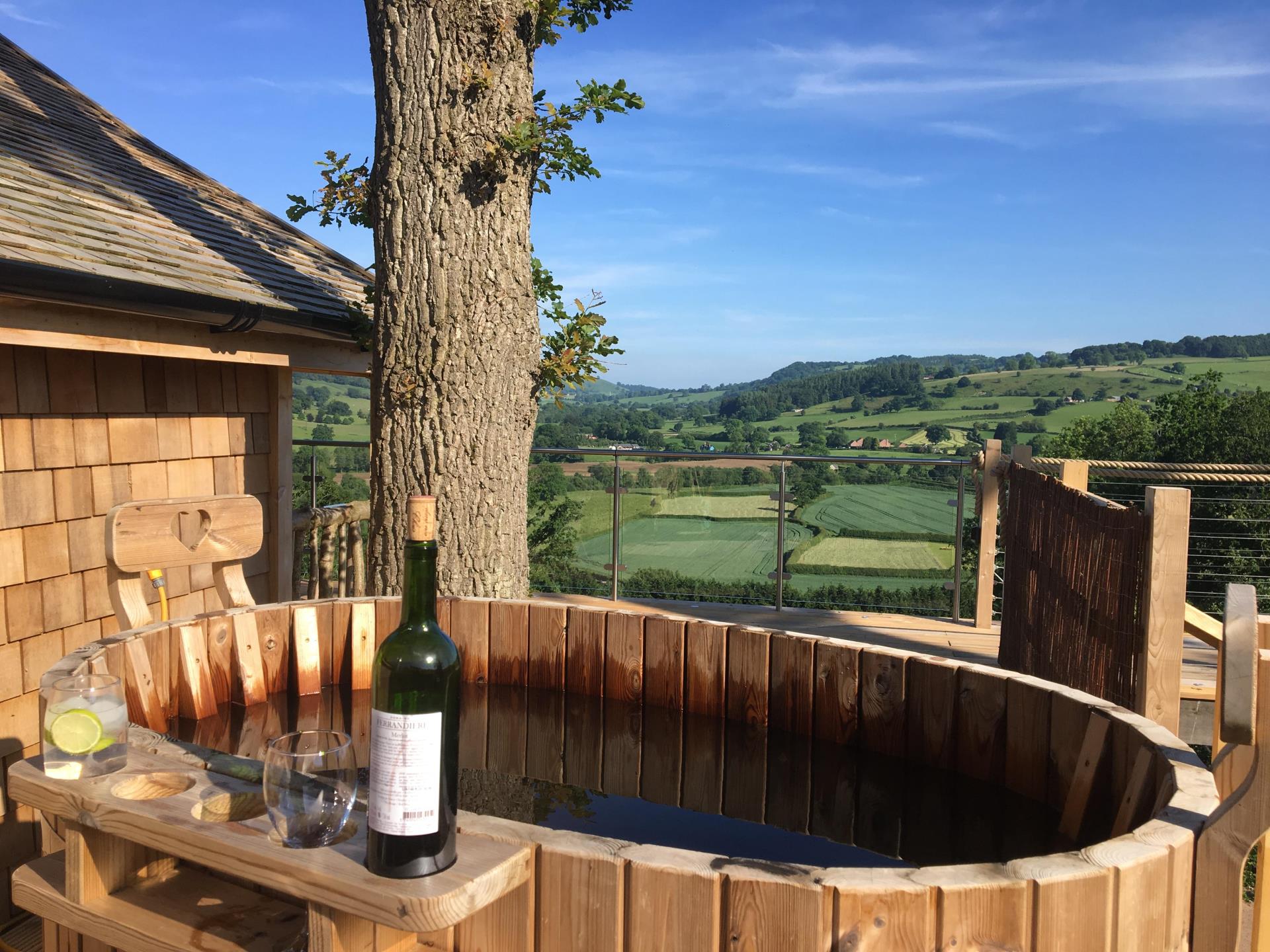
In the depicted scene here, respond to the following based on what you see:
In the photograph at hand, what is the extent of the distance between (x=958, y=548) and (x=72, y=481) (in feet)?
17.5

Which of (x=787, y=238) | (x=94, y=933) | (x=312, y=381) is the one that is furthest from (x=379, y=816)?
(x=787, y=238)

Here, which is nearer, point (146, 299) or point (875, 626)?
point (146, 299)

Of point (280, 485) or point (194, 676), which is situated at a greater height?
point (280, 485)

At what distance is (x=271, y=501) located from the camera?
16.6ft

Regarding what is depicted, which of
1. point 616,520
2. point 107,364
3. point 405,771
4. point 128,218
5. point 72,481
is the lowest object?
point 616,520

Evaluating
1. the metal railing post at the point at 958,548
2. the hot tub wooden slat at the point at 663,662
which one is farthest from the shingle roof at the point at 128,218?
the metal railing post at the point at 958,548

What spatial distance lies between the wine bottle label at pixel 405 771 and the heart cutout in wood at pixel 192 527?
176 centimetres

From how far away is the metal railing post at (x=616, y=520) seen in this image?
6711 mm

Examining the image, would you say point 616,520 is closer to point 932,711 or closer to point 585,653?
point 585,653

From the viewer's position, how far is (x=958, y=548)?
637 centimetres

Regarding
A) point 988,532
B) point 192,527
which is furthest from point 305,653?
point 988,532

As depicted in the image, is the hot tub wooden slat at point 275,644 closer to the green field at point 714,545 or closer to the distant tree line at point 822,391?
the green field at point 714,545

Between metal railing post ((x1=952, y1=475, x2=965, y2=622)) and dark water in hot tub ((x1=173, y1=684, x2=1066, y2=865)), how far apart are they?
4451 mm

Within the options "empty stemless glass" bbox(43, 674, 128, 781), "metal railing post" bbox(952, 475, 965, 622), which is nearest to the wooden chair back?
"empty stemless glass" bbox(43, 674, 128, 781)
